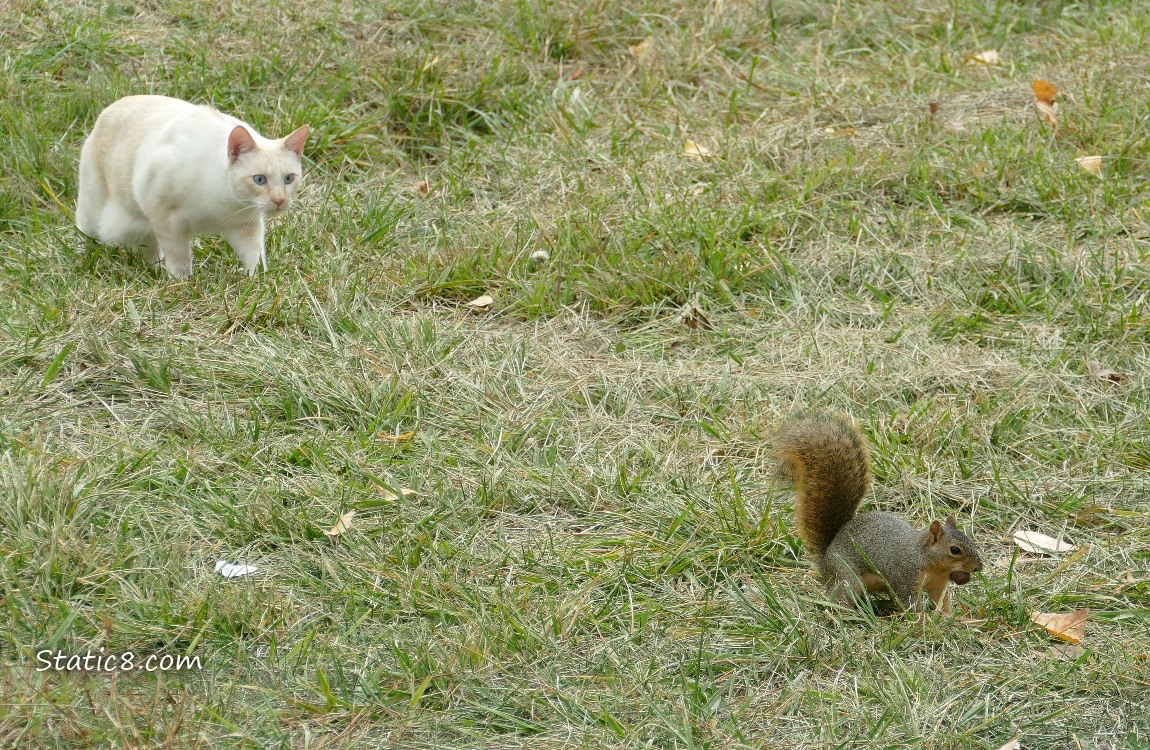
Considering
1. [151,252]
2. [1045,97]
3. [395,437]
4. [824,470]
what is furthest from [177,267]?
[1045,97]

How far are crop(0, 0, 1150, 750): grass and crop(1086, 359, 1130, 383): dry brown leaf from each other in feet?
0.15

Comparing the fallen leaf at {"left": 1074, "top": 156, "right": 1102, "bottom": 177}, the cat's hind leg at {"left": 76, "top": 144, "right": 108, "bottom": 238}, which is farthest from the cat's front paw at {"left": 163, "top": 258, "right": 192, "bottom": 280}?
the fallen leaf at {"left": 1074, "top": 156, "right": 1102, "bottom": 177}

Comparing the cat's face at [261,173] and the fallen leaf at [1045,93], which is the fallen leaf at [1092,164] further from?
the cat's face at [261,173]

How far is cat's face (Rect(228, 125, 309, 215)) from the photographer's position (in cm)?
383

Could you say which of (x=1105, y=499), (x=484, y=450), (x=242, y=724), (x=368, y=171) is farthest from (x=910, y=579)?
(x=368, y=171)

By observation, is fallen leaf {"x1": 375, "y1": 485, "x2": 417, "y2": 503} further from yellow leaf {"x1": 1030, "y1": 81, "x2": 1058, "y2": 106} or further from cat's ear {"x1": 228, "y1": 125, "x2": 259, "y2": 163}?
yellow leaf {"x1": 1030, "y1": 81, "x2": 1058, "y2": 106}

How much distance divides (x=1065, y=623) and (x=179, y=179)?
2.75 metres

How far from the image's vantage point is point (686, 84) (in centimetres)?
556

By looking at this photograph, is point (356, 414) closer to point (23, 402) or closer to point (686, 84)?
point (23, 402)

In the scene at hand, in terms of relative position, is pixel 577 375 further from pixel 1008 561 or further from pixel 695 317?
pixel 1008 561

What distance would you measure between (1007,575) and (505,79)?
329 cm

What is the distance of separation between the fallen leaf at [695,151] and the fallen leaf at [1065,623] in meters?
2.64

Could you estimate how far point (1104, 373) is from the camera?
3.73 meters

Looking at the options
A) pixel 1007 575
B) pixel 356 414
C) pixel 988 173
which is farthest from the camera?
pixel 988 173
